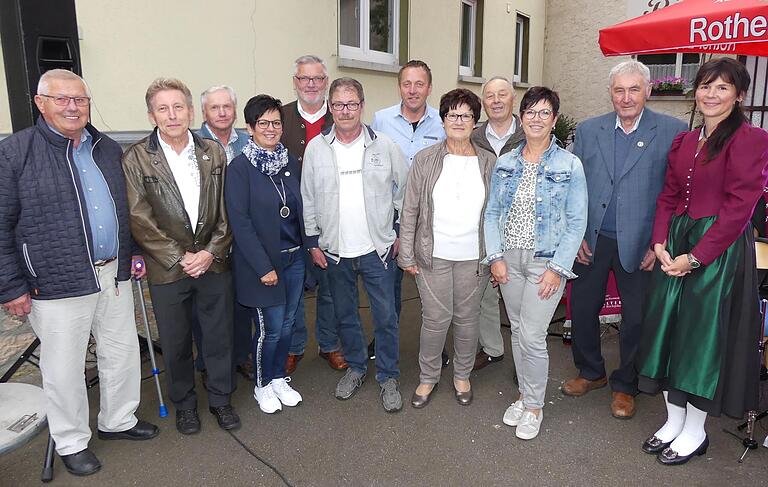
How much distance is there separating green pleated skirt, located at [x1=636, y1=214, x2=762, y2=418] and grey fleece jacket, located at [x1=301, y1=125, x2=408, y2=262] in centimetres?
161

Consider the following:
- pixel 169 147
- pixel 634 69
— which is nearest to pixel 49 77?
pixel 169 147

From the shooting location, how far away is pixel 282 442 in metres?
3.19

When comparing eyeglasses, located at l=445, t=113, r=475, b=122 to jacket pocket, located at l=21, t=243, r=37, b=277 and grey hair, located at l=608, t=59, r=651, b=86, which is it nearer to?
grey hair, located at l=608, t=59, r=651, b=86

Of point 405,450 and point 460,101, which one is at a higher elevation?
point 460,101

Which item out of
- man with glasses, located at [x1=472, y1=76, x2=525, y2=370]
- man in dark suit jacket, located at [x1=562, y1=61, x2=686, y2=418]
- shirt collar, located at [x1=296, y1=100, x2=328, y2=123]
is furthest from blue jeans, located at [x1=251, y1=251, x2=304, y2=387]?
man in dark suit jacket, located at [x1=562, y1=61, x2=686, y2=418]

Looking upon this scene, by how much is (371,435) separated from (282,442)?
0.51m

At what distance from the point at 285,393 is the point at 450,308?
1.21 m

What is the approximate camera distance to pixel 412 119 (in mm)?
4090

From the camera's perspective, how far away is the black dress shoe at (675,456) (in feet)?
9.70

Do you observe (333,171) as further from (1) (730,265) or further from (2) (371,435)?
(1) (730,265)

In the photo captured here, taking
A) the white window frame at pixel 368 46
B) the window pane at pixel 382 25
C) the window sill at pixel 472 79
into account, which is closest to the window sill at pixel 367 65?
the white window frame at pixel 368 46

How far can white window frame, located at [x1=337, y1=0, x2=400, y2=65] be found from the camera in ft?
23.6

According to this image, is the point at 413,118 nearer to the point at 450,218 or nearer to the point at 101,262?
the point at 450,218

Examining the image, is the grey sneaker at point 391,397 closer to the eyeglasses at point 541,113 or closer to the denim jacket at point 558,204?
the denim jacket at point 558,204
